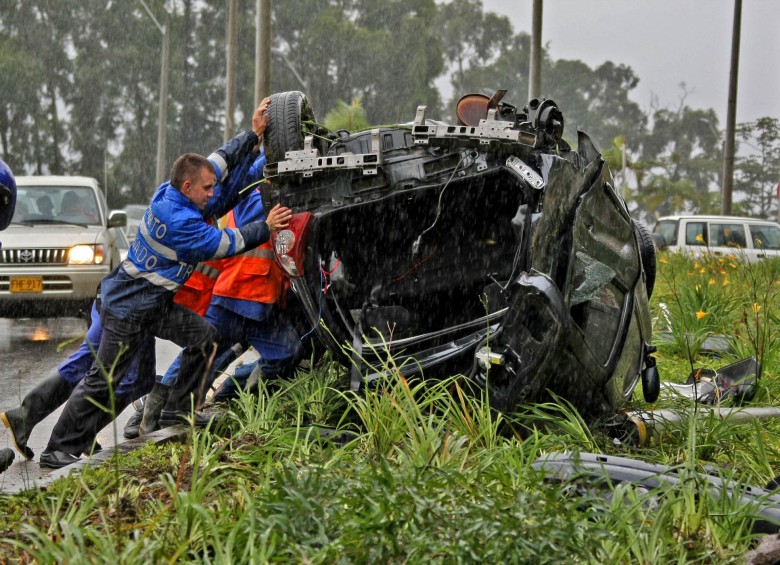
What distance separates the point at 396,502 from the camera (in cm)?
301

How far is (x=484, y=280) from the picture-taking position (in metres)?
6.00

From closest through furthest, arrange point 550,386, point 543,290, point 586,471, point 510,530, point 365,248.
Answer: point 510,530
point 586,471
point 543,290
point 550,386
point 365,248

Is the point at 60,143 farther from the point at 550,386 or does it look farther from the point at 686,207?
the point at 550,386

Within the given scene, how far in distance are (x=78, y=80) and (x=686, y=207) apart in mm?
32744

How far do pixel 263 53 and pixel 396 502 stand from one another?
12.4 m

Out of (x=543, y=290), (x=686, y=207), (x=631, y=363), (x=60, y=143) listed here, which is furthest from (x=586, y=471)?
(x=60, y=143)

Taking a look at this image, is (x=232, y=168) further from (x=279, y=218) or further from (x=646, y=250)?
(x=646, y=250)

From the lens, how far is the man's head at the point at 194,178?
5395 mm

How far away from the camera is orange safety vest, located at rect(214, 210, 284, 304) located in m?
5.86

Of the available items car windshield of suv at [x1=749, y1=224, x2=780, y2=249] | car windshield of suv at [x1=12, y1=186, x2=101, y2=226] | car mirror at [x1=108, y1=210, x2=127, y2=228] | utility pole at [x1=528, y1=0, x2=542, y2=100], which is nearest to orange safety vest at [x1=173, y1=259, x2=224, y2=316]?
car mirror at [x1=108, y1=210, x2=127, y2=228]

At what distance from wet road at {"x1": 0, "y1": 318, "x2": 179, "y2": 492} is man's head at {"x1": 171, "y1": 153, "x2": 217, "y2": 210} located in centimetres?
103

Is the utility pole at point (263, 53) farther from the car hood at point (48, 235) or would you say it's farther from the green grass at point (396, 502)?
the green grass at point (396, 502)

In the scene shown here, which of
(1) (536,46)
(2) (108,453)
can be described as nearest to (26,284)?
(2) (108,453)

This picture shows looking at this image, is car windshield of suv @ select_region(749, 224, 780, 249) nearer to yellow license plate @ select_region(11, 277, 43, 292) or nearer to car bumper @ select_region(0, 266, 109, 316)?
car bumper @ select_region(0, 266, 109, 316)
